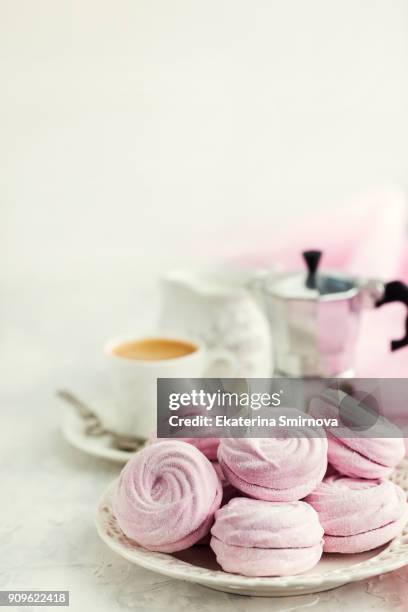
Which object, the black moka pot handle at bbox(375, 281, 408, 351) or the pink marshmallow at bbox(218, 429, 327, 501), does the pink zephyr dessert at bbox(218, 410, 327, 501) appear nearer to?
the pink marshmallow at bbox(218, 429, 327, 501)

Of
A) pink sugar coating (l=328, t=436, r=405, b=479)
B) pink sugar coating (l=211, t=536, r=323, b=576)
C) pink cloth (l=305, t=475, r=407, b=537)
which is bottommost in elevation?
pink sugar coating (l=211, t=536, r=323, b=576)

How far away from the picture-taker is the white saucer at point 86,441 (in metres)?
0.83

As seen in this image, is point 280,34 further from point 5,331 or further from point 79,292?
point 5,331

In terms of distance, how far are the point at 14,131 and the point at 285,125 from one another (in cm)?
84

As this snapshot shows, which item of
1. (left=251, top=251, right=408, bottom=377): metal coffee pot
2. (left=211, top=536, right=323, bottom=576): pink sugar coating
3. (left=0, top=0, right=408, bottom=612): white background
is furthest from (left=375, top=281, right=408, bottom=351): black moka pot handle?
(left=0, top=0, right=408, bottom=612): white background

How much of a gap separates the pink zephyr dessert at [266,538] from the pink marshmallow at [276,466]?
1 cm

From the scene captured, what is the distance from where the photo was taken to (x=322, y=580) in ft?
1.73

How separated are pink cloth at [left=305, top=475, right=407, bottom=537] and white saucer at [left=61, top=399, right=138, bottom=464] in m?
0.28

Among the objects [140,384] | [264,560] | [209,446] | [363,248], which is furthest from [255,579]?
[363,248]

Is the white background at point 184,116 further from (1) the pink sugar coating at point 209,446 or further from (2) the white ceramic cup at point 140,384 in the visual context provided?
(1) the pink sugar coating at point 209,446

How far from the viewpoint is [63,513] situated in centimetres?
74

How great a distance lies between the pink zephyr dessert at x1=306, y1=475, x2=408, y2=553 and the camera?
580 mm

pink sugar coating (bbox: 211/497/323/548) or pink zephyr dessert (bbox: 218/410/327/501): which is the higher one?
pink zephyr dessert (bbox: 218/410/327/501)

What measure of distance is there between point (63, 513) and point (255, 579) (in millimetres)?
270
